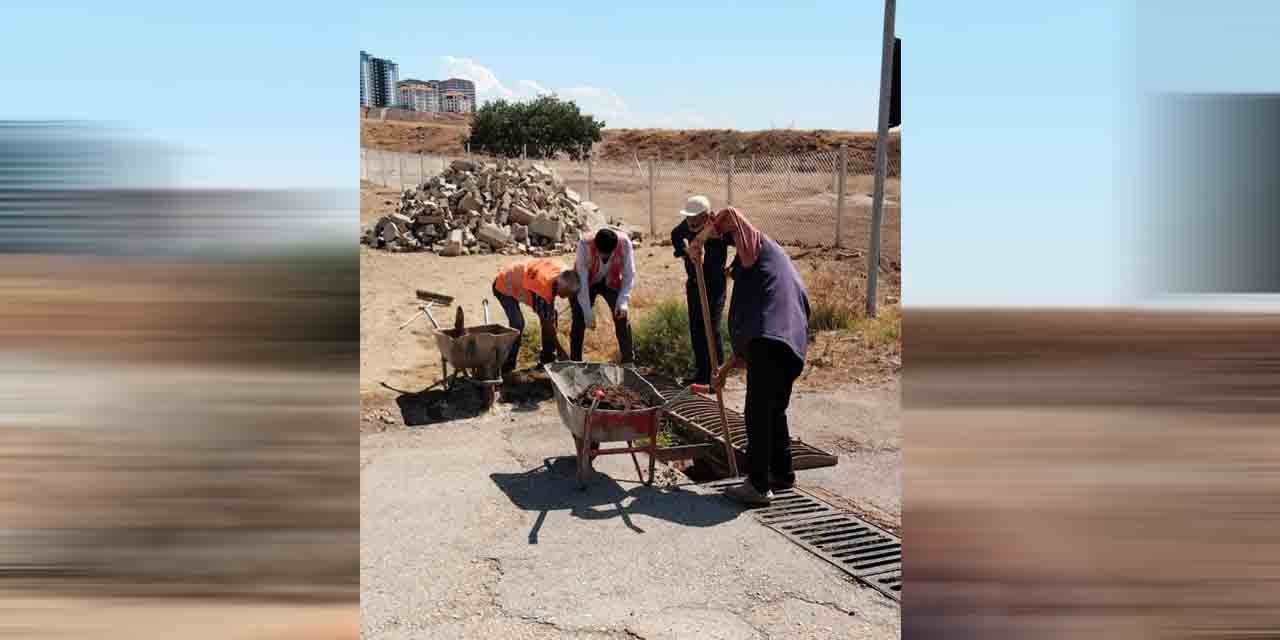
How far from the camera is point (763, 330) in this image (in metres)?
4.77

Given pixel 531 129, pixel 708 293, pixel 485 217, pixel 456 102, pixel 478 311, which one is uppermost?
pixel 456 102

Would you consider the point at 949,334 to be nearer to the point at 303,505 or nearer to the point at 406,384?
the point at 303,505

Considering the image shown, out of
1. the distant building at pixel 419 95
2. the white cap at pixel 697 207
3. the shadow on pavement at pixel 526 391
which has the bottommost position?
the shadow on pavement at pixel 526 391

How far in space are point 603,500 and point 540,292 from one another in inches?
105

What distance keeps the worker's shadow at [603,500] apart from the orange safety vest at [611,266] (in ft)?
7.25

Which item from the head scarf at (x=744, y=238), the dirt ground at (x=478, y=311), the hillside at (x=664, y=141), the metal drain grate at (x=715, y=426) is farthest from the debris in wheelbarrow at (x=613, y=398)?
the hillside at (x=664, y=141)

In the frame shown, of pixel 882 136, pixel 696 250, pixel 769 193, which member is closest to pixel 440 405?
pixel 696 250

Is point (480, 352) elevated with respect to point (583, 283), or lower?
lower

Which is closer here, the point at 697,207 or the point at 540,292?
the point at 697,207

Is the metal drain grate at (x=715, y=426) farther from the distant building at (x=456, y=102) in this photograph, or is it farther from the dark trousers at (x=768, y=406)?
the distant building at (x=456, y=102)

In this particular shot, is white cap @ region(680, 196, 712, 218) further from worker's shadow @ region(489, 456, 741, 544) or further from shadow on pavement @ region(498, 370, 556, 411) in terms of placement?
shadow on pavement @ region(498, 370, 556, 411)

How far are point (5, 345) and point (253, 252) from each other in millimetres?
543

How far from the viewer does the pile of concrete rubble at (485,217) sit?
667 inches

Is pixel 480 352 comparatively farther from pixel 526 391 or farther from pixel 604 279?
pixel 604 279
